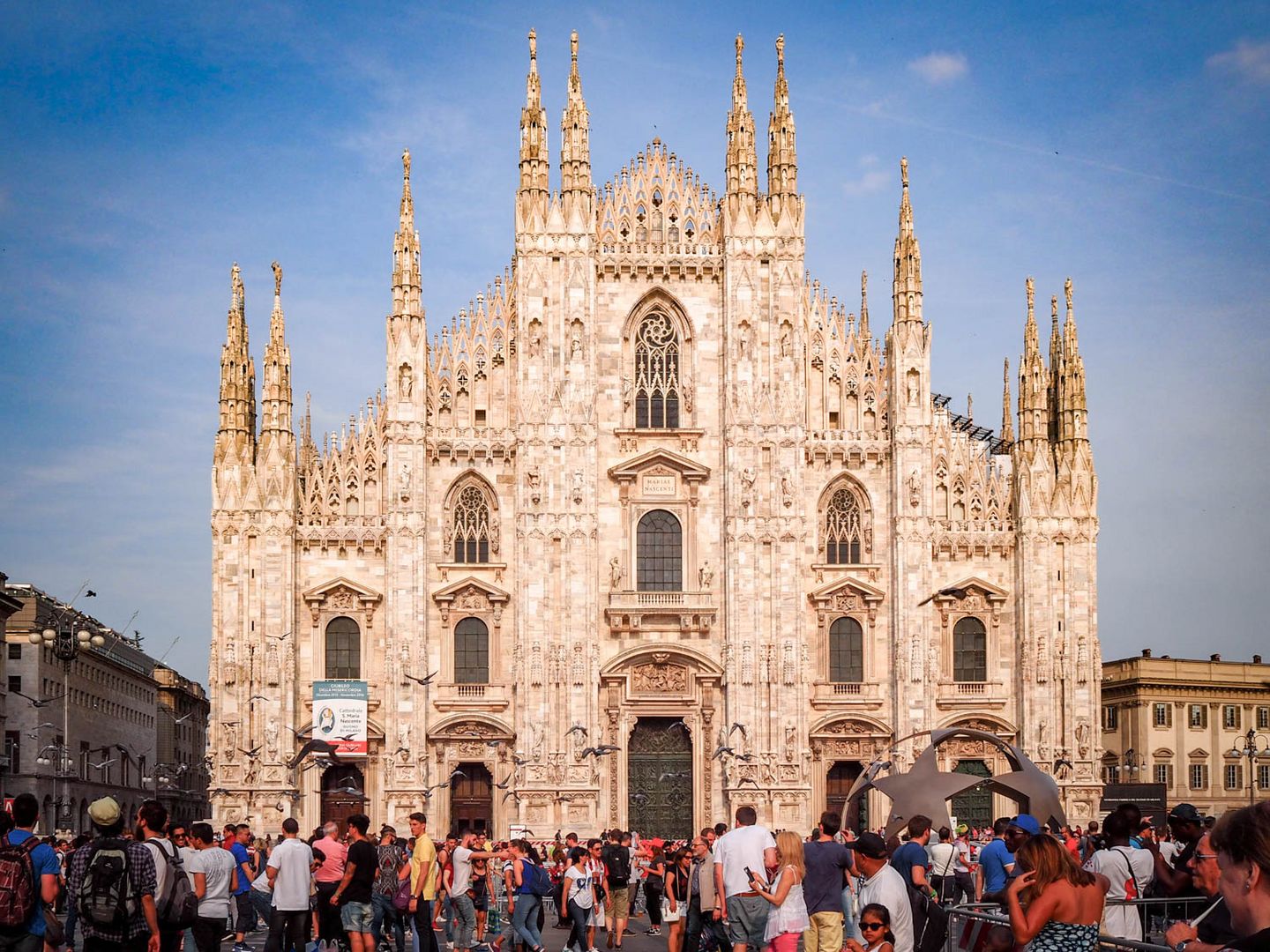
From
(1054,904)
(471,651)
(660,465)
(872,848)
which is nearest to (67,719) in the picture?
(471,651)

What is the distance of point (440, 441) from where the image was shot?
53.2m

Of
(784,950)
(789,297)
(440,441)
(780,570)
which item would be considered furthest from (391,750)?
(784,950)

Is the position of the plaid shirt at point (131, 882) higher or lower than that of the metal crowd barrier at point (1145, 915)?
higher

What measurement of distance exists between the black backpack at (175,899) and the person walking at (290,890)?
518cm

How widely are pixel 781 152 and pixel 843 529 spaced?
38.1 feet

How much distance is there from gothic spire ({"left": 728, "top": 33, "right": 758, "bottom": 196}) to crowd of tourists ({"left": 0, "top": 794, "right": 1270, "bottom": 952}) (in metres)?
30.0

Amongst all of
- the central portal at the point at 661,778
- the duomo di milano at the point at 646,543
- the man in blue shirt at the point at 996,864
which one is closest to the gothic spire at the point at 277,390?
the duomo di milano at the point at 646,543

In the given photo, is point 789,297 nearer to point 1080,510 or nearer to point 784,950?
point 1080,510

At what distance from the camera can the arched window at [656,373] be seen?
5459 centimetres

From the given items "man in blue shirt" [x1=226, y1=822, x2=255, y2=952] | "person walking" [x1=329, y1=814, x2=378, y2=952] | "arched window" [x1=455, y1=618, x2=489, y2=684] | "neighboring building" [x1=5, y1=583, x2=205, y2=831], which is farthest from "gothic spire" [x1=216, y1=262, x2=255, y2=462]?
"person walking" [x1=329, y1=814, x2=378, y2=952]

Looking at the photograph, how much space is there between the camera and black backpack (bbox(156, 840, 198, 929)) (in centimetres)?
1291

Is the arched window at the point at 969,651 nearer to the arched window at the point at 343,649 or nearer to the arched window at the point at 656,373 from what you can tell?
the arched window at the point at 656,373

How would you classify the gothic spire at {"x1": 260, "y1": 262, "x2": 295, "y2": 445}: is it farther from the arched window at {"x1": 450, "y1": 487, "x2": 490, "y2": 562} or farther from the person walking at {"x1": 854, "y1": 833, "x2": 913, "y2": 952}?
the person walking at {"x1": 854, "y1": 833, "x2": 913, "y2": 952}

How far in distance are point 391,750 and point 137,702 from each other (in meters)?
52.8
